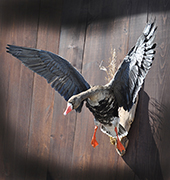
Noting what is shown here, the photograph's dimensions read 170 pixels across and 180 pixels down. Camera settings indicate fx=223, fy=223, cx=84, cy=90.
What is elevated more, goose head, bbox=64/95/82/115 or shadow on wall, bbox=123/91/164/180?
goose head, bbox=64/95/82/115

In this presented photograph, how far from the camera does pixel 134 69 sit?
976mm

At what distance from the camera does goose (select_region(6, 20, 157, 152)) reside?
933 millimetres

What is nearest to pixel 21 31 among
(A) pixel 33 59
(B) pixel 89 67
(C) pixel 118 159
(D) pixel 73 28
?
(D) pixel 73 28

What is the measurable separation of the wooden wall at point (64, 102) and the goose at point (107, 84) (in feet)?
0.76

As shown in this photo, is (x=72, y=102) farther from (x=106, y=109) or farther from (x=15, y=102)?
(x=15, y=102)

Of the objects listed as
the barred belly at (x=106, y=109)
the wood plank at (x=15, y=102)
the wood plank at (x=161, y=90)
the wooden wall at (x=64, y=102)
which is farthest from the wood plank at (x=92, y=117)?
the wood plank at (x=15, y=102)

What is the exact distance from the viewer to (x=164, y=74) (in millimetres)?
1191

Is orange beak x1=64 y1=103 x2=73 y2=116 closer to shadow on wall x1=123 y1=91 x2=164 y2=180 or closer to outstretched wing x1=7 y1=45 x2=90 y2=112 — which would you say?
outstretched wing x1=7 y1=45 x2=90 y2=112

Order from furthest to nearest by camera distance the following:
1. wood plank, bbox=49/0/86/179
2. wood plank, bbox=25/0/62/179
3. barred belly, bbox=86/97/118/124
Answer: wood plank, bbox=25/0/62/179 < wood plank, bbox=49/0/86/179 < barred belly, bbox=86/97/118/124

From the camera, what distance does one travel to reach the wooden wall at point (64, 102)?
1212 millimetres

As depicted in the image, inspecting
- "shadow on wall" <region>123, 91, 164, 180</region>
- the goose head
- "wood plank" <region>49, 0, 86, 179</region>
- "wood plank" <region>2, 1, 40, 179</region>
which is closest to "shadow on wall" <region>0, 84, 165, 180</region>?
"shadow on wall" <region>123, 91, 164, 180</region>

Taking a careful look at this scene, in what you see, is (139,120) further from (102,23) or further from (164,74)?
(102,23)

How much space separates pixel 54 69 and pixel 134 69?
384 millimetres

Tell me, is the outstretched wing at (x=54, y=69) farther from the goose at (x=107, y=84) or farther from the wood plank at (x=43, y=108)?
the wood plank at (x=43, y=108)
